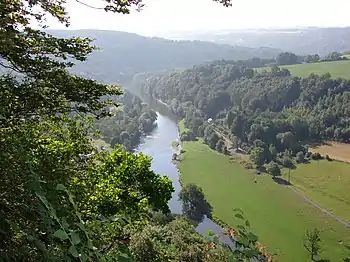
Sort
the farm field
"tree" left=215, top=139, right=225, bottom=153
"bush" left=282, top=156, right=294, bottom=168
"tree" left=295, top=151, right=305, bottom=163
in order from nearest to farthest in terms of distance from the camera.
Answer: the farm field < "bush" left=282, top=156, right=294, bottom=168 < "tree" left=295, top=151, right=305, bottom=163 < "tree" left=215, top=139, right=225, bottom=153

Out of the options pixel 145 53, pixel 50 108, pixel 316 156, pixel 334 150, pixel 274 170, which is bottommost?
pixel 334 150

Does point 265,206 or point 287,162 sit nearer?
point 265,206

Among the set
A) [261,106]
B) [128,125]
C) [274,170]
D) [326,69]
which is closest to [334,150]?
[274,170]

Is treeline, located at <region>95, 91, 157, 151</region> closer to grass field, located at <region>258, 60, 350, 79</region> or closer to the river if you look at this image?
the river

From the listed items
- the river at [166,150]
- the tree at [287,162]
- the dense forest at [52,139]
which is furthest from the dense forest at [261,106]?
the dense forest at [52,139]

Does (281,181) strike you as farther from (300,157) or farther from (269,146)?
(269,146)

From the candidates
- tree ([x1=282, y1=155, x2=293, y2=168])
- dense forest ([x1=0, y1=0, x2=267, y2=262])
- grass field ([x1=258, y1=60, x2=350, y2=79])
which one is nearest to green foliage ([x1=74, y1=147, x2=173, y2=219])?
dense forest ([x1=0, y1=0, x2=267, y2=262])

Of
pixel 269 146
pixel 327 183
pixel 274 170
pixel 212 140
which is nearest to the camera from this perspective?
pixel 327 183
